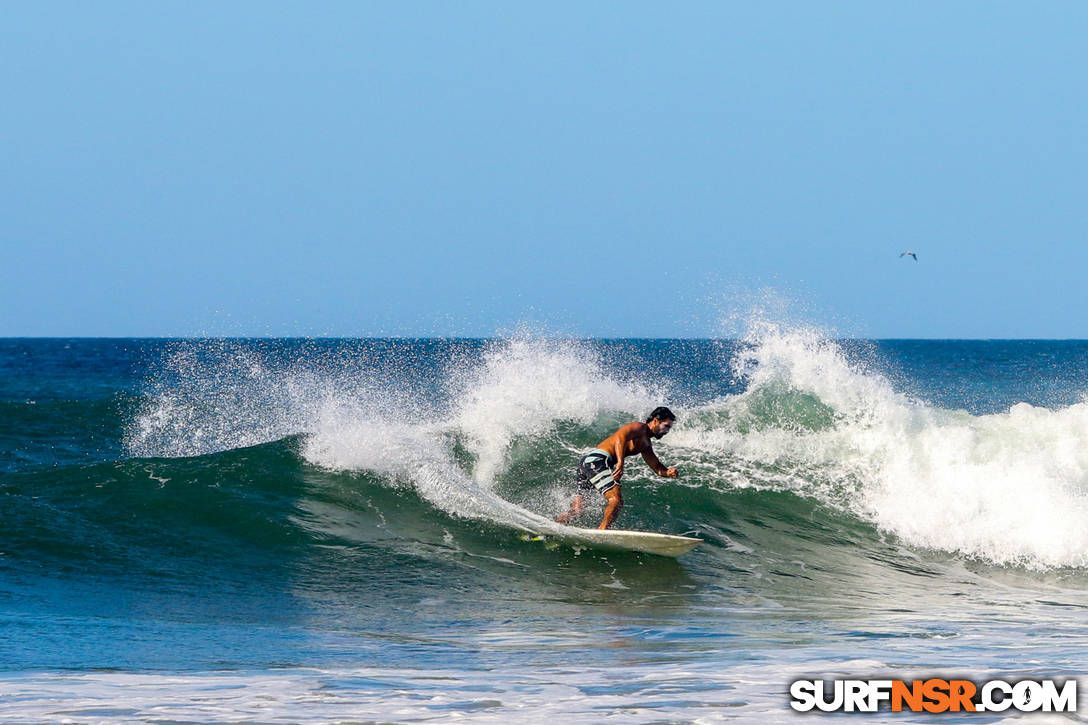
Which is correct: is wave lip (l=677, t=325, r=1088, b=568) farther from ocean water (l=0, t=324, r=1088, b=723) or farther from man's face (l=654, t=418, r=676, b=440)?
man's face (l=654, t=418, r=676, b=440)

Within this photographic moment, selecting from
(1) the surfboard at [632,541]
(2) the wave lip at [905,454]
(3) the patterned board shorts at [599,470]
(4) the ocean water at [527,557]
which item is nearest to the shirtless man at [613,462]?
(3) the patterned board shorts at [599,470]

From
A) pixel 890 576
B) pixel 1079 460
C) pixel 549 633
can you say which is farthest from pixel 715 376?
pixel 549 633

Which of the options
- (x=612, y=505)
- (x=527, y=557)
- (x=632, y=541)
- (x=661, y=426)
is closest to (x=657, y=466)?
(x=661, y=426)

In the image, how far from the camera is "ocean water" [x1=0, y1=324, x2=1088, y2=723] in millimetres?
5566

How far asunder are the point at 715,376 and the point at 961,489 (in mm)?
33063

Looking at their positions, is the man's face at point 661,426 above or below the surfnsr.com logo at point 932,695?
above

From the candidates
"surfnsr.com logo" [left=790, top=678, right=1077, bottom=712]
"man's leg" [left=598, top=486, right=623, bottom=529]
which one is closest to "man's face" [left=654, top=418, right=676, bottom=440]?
"man's leg" [left=598, top=486, right=623, bottom=529]

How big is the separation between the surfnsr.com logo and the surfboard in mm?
3972

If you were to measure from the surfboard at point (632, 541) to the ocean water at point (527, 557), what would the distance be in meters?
0.13

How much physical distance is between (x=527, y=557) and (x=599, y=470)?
1.18 metres

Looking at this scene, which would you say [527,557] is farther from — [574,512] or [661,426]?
[661,426]

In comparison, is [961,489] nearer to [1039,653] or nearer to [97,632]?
[1039,653]

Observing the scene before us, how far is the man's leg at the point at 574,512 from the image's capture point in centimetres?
1033

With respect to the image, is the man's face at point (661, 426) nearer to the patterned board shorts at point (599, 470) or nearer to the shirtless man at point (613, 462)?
the shirtless man at point (613, 462)
